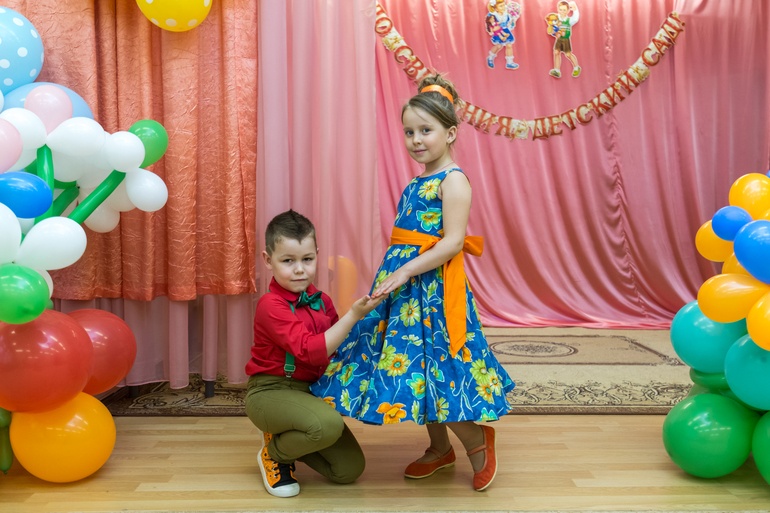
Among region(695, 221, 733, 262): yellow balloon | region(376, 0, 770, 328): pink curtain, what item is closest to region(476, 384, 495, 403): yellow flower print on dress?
region(695, 221, 733, 262): yellow balloon

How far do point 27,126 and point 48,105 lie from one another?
210mm

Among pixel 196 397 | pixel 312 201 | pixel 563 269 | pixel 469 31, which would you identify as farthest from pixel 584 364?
pixel 469 31

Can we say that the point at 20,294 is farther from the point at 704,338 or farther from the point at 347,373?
the point at 704,338

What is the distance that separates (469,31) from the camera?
13.3 ft

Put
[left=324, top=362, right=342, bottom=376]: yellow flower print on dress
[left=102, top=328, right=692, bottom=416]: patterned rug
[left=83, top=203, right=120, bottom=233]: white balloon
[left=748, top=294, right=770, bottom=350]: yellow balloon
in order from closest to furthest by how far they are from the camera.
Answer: [left=748, top=294, right=770, bottom=350]: yellow balloon
[left=324, top=362, right=342, bottom=376]: yellow flower print on dress
[left=83, top=203, right=120, bottom=233]: white balloon
[left=102, top=328, right=692, bottom=416]: patterned rug

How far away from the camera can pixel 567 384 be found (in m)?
2.71

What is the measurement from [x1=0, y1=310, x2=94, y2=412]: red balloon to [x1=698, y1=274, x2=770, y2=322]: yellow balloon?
1.51 m

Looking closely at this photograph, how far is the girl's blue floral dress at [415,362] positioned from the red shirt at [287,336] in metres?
0.08

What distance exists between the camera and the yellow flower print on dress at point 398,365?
1621 mm

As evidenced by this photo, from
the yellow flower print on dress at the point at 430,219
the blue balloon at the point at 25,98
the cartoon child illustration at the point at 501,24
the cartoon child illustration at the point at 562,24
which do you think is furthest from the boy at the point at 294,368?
the cartoon child illustration at the point at 562,24

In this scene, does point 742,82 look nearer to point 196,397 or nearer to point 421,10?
point 421,10

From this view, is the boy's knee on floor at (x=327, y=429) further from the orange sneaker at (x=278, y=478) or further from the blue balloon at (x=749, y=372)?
the blue balloon at (x=749, y=372)

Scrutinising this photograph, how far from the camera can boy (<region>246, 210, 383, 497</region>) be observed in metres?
1.66

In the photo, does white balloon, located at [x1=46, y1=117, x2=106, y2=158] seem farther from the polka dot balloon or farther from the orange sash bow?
the orange sash bow
